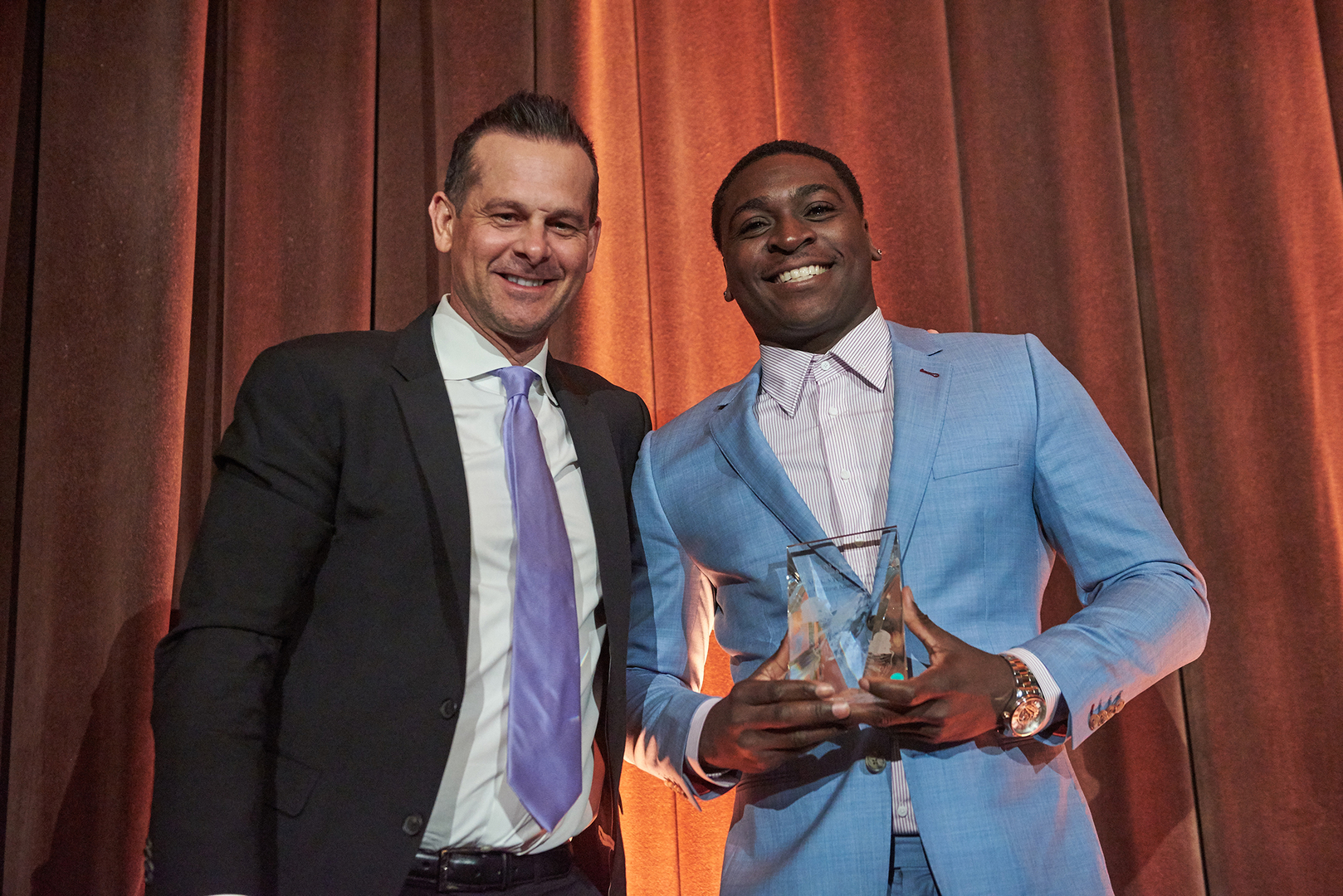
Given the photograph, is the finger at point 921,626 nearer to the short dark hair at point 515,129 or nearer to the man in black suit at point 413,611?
the man in black suit at point 413,611

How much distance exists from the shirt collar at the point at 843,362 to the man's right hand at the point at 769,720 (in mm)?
589

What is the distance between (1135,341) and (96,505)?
237 cm

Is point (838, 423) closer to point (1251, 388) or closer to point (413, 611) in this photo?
point (413, 611)

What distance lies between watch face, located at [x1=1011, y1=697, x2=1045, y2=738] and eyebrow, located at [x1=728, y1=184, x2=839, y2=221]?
1.01 metres

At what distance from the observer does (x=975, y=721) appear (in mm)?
1381

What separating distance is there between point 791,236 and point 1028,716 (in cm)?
95

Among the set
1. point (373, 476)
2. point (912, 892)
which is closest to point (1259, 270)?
point (912, 892)

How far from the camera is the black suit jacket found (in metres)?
1.35

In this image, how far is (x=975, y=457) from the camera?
1.64m

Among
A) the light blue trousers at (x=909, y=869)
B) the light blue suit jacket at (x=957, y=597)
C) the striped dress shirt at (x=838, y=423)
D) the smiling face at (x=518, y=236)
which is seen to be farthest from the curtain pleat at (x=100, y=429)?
the light blue trousers at (x=909, y=869)

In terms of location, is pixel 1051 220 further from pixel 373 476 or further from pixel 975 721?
pixel 373 476

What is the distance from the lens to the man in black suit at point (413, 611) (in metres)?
1.38

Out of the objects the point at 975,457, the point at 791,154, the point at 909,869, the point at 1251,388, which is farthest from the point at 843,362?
the point at 1251,388

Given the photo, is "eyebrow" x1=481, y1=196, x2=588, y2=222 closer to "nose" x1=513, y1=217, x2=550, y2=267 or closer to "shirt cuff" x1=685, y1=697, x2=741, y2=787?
"nose" x1=513, y1=217, x2=550, y2=267
